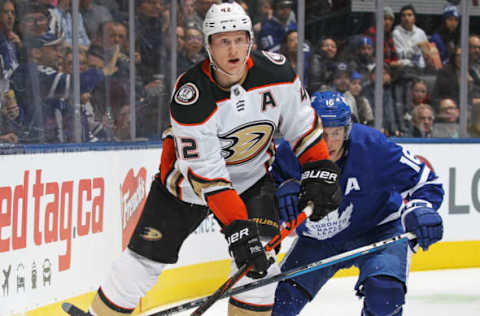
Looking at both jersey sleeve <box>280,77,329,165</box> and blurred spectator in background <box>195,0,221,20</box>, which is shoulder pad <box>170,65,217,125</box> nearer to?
jersey sleeve <box>280,77,329,165</box>

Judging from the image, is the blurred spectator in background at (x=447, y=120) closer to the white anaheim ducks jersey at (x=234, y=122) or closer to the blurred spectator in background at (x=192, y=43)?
the blurred spectator in background at (x=192, y=43)

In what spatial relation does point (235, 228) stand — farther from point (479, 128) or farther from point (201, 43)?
point (479, 128)

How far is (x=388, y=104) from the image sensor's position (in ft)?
20.8

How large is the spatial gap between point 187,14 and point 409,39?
6.16 feet

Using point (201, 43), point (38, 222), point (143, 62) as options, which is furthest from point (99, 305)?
point (201, 43)

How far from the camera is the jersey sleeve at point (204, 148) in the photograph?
288 cm

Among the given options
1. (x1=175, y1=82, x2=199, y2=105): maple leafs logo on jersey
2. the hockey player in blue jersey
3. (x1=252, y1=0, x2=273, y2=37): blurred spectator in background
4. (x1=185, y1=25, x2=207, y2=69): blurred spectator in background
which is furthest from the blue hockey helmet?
(x1=252, y1=0, x2=273, y2=37): blurred spectator in background

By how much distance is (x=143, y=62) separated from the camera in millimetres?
5375

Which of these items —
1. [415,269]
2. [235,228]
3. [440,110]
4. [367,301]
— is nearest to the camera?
[235,228]

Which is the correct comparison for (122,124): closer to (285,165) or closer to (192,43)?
(192,43)

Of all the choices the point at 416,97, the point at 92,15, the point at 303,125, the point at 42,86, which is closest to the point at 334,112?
the point at 303,125

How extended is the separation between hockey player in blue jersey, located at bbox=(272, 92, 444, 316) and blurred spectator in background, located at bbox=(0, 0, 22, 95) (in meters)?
1.47

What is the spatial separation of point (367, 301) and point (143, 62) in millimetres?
2787

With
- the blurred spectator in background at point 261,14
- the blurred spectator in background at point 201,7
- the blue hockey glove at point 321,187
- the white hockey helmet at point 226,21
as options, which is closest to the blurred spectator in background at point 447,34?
the blurred spectator in background at point 261,14
